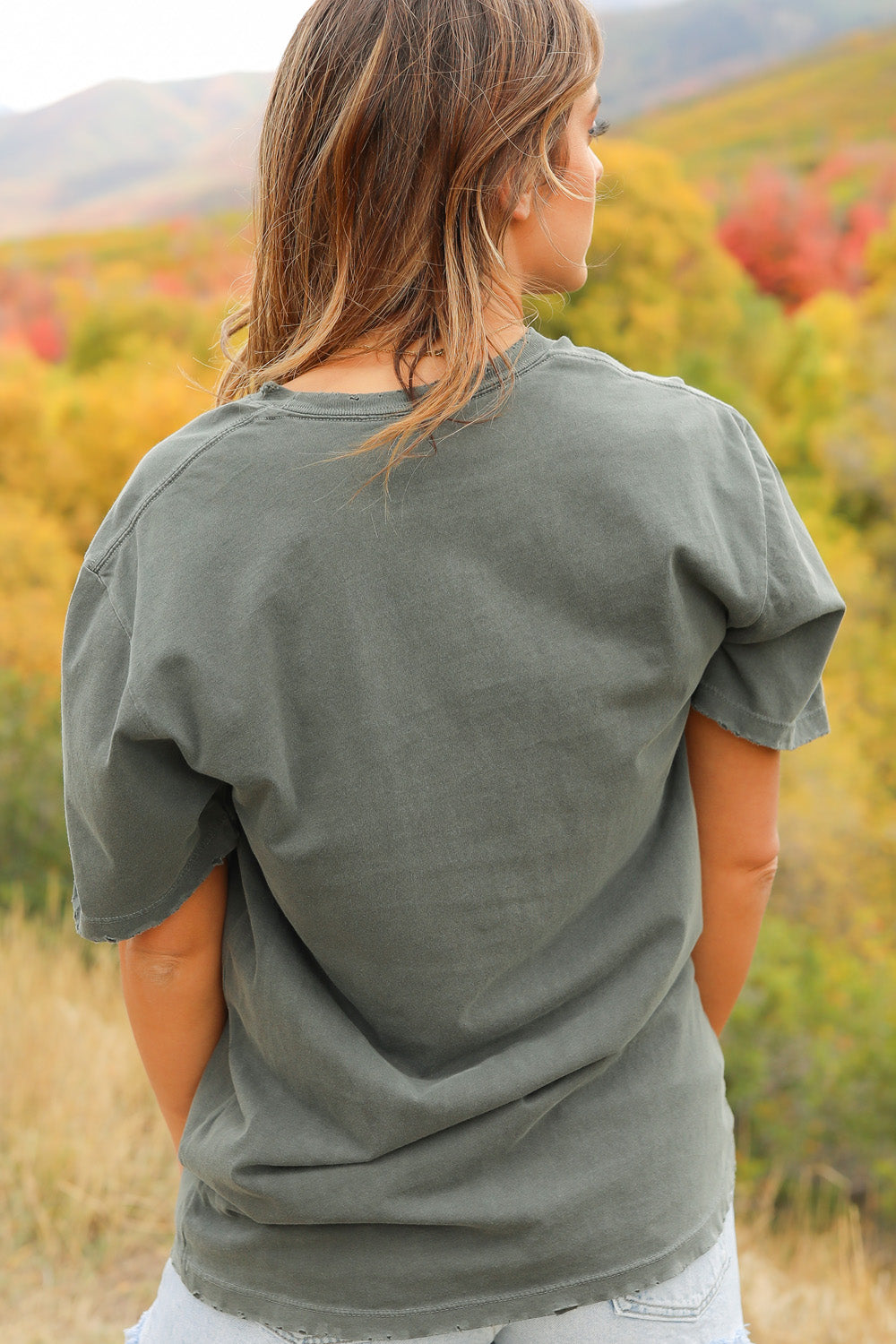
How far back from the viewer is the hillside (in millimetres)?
10656

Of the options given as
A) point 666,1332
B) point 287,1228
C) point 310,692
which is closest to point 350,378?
point 310,692

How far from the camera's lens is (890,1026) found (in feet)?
13.1

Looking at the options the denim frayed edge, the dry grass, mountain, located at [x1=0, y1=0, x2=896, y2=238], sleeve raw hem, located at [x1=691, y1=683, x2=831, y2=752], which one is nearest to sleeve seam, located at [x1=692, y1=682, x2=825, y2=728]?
A: sleeve raw hem, located at [x1=691, y1=683, x2=831, y2=752]

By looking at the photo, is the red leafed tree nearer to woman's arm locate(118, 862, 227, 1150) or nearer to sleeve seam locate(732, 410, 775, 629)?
sleeve seam locate(732, 410, 775, 629)

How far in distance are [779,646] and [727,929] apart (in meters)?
0.30

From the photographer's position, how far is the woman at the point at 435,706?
0.71m

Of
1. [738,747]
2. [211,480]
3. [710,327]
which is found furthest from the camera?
[710,327]

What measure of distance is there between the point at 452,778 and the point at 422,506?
18 cm

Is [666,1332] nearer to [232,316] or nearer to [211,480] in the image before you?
[211,480]

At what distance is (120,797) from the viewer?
2.45 feet

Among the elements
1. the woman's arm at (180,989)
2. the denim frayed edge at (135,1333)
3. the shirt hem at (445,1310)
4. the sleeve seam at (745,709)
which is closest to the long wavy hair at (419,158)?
the sleeve seam at (745,709)

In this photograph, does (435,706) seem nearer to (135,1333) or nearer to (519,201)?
(519,201)

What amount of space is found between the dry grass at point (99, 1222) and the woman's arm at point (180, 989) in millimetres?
1301

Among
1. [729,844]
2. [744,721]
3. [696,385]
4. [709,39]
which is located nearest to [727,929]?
[729,844]
